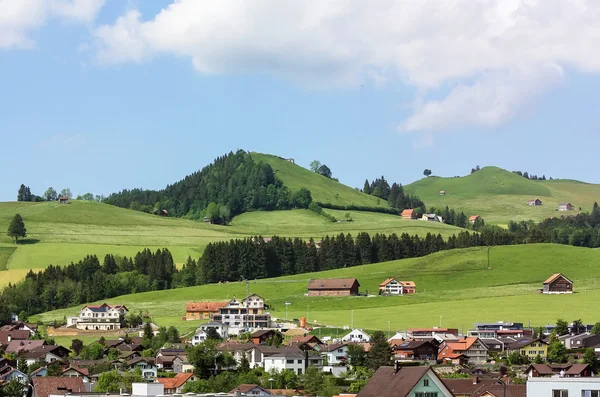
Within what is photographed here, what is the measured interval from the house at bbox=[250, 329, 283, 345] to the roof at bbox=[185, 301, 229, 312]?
23683mm

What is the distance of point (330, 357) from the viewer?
369 ft

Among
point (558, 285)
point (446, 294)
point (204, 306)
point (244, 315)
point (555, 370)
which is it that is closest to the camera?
point (555, 370)

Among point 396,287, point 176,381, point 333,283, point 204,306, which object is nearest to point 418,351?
point 176,381

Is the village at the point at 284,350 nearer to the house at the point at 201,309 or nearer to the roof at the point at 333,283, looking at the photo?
the house at the point at 201,309

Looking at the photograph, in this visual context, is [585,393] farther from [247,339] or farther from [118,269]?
[118,269]

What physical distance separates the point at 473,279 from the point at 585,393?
131 meters

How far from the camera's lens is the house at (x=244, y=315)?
143625 millimetres

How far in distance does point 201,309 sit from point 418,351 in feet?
154

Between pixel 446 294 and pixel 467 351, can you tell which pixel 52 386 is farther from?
pixel 446 294

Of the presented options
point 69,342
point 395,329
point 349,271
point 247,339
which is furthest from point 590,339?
point 349,271

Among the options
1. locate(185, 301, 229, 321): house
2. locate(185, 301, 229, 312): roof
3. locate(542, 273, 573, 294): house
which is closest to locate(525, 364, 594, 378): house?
locate(542, 273, 573, 294): house

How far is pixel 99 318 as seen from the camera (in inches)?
5960

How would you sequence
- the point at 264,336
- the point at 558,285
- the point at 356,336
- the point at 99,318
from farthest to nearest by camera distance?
the point at 558,285 → the point at 99,318 → the point at 264,336 → the point at 356,336

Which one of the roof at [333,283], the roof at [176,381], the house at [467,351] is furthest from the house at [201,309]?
the roof at [176,381]
